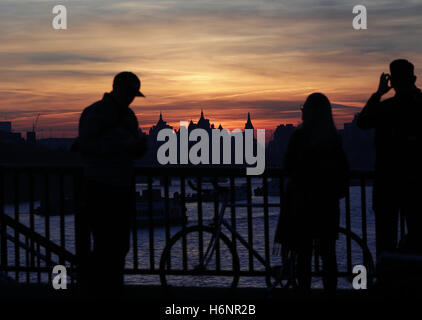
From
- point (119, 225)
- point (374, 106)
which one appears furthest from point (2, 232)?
point (374, 106)

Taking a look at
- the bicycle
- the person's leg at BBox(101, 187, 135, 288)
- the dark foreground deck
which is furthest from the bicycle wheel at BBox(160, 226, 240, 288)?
the person's leg at BBox(101, 187, 135, 288)

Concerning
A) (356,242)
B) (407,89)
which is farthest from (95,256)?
(407,89)

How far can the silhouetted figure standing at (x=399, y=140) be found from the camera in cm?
500

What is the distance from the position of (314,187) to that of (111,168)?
A: 1.58 meters

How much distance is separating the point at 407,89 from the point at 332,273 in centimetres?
160

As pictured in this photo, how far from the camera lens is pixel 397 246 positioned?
210 inches

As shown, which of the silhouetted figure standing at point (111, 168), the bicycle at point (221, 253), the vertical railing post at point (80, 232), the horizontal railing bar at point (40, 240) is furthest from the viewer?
the horizontal railing bar at point (40, 240)

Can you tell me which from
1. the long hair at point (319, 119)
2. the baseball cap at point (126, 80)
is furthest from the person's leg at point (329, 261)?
the baseball cap at point (126, 80)

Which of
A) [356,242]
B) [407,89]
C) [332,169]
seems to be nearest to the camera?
[332,169]

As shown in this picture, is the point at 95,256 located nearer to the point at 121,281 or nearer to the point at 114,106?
the point at 121,281

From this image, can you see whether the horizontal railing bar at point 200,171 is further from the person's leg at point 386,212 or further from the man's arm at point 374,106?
the man's arm at point 374,106

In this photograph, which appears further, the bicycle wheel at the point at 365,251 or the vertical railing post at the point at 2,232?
the vertical railing post at the point at 2,232

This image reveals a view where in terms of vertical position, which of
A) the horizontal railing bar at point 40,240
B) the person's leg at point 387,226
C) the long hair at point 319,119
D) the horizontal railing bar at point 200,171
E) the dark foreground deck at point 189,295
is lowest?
the dark foreground deck at point 189,295

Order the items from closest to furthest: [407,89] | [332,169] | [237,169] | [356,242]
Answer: [332,169] → [407,89] → [356,242] → [237,169]
